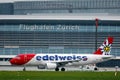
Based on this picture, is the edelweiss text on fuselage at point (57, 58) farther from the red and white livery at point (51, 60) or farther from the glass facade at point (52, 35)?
the glass facade at point (52, 35)

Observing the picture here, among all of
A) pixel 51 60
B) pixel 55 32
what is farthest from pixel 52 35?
pixel 51 60

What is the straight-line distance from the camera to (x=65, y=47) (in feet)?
600

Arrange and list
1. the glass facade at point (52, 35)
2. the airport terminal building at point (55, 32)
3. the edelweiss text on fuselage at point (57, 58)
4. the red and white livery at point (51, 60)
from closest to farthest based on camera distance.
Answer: the red and white livery at point (51, 60), the edelweiss text on fuselage at point (57, 58), the airport terminal building at point (55, 32), the glass facade at point (52, 35)

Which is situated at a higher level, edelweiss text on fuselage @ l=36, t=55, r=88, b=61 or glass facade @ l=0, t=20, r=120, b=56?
glass facade @ l=0, t=20, r=120, b=56

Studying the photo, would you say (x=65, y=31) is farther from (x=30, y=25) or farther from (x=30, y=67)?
Result: (x=30, y=67)

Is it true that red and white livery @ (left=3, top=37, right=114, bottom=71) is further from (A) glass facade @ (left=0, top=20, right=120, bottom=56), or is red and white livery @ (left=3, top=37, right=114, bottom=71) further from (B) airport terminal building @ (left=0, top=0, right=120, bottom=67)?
(A) glass facade @ (left=0, top=20, right=120, bottom=56)

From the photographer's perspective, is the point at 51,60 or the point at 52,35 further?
the point at 52,35

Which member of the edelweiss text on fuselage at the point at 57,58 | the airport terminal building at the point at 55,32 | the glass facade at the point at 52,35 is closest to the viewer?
the edelweiss text on fuselage at the point at 57,58

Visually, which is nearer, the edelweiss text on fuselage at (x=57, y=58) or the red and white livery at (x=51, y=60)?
the red and white livery at (x=51, y=60)

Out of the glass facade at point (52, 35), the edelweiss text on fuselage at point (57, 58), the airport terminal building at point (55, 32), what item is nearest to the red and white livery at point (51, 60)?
the edelweiss text on fuselage at point (57, 58)

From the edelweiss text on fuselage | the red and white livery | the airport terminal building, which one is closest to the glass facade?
the airport terminal building

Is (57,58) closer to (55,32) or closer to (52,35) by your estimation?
(55,32)

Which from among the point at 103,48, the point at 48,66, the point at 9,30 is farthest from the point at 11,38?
the point at 48,66

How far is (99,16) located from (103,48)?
170 feet
